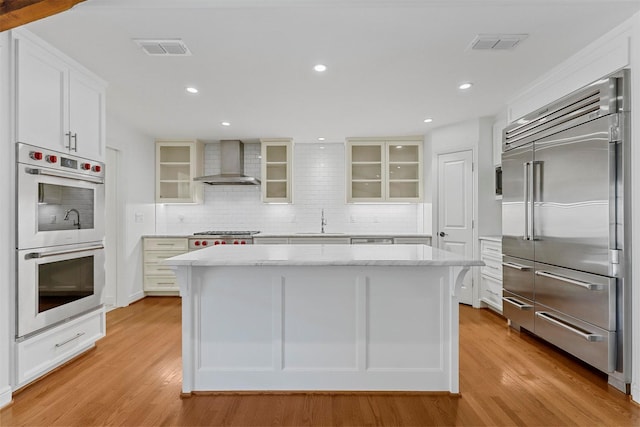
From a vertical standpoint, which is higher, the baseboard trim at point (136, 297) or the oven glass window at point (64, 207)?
the oven glass window at point (64, 207)

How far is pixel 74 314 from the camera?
2752 millimetres

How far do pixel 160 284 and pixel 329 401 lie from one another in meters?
3.69

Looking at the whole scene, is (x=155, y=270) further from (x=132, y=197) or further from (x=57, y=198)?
(x=57, y=198)

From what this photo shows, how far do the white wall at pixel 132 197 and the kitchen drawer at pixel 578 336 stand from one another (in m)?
4.69

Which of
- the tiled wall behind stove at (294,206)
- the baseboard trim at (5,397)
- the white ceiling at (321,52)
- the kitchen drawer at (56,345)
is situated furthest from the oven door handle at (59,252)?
the tiled wall behind stove at (294,206)

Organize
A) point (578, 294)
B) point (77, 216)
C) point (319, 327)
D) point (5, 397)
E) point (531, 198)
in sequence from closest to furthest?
point (5, 397) → point (319, 327) → point (578, 294) → point (77, 216) → point (531, 198)

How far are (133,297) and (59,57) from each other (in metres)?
3.17

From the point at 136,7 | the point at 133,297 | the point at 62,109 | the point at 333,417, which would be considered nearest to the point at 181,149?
the point at 133,297

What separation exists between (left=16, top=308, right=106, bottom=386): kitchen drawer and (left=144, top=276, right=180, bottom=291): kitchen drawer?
6.04ft

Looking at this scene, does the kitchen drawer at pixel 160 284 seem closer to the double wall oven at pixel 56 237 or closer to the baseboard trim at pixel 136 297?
the baseboard trim at pixel 136 297

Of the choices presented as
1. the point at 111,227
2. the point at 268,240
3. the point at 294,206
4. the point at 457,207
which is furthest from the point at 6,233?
the point at 457,207

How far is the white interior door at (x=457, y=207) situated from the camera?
4430mm

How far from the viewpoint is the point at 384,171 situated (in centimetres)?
531

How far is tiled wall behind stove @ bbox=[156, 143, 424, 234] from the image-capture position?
18.5ft
